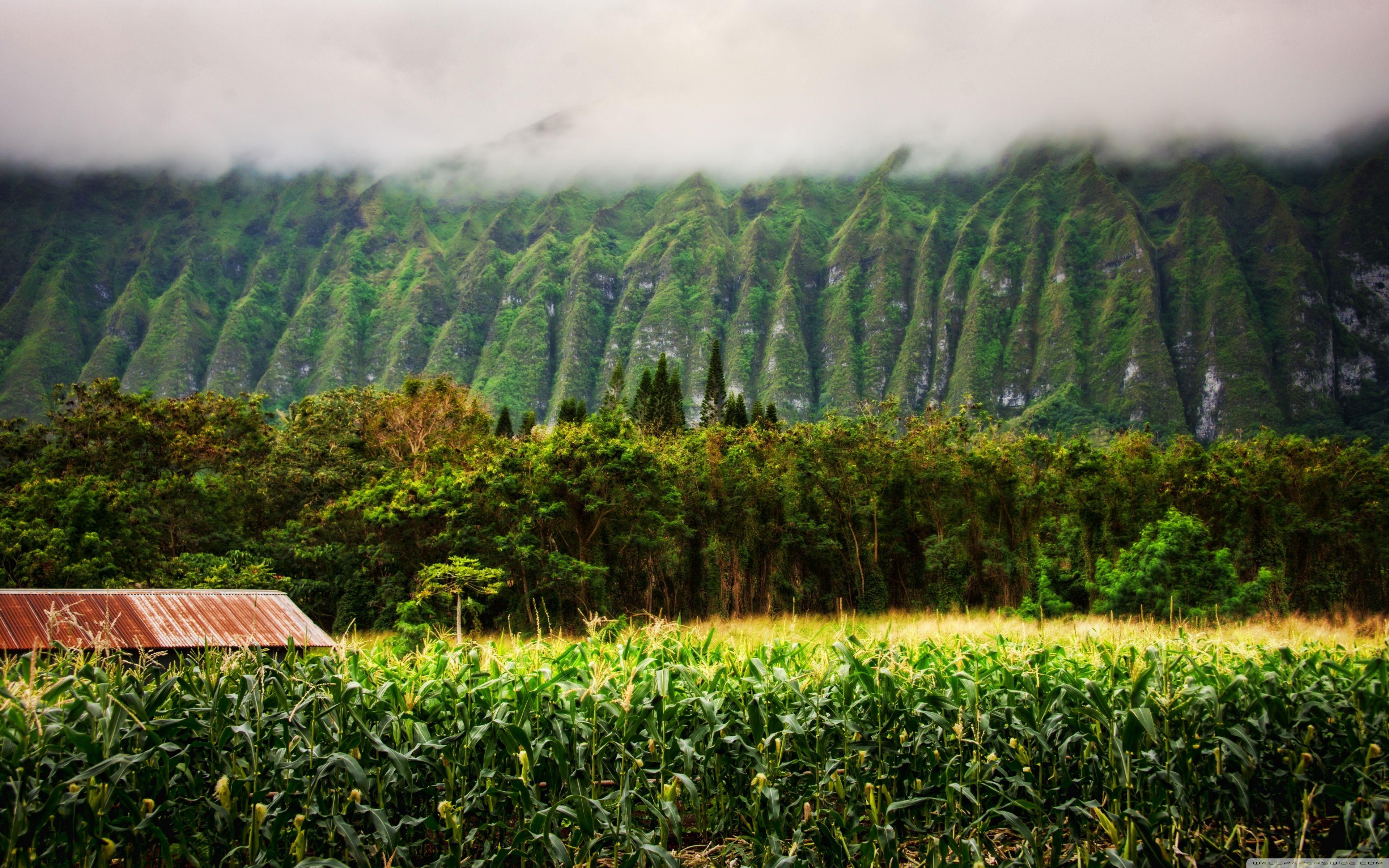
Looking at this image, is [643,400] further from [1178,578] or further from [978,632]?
[978,632]

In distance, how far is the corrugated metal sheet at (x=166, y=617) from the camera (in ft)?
46.0

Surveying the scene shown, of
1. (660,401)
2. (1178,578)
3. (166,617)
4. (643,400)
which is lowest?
(1178,578)

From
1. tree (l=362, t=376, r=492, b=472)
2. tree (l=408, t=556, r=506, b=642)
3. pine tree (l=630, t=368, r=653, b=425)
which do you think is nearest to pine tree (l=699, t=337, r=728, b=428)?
pine tree (l=630, t=368, r=653, b=425)

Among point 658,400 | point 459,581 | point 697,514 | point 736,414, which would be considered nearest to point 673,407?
point 658,400

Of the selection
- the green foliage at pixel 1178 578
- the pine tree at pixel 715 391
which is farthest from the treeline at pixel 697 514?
the pine tree at pixel 715 391

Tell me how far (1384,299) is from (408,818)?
251m

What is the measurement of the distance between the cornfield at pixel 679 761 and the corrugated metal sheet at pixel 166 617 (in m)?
8.95

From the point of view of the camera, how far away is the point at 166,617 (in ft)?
51.7

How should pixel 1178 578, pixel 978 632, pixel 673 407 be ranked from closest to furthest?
pixel 978 632 < pixel 1178 578 < pixel 673 407

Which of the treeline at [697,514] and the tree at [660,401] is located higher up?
the tree at [660,401]

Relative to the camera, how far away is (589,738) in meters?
5.19

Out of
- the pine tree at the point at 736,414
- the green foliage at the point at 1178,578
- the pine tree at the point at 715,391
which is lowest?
the green foliage at the point at 1178,578

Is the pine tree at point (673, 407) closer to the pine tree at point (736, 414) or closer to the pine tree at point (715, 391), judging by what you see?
the pine tree at point (736, 414)

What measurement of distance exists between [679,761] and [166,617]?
15.1m
